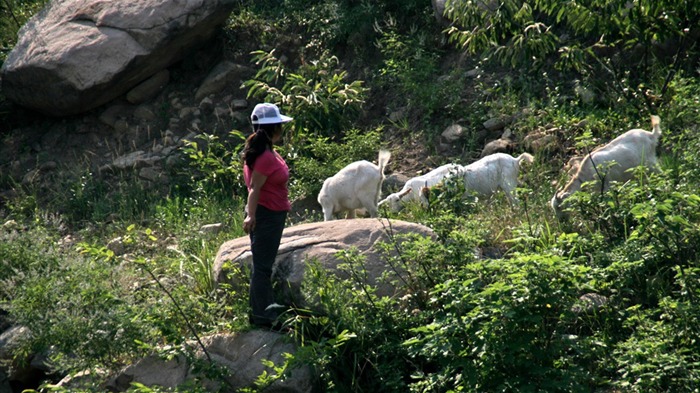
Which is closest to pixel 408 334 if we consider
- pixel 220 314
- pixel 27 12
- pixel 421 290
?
pixel 421 290

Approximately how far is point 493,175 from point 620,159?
51.4 inches

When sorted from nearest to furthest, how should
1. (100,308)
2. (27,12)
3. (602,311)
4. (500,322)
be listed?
(500,322), (602,311), (100,308), (27,12)

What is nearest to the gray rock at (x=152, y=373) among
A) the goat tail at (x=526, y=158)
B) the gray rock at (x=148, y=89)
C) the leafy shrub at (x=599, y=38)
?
the goat tail at (x=526, y=158)

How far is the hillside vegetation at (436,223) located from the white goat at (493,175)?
223 mm

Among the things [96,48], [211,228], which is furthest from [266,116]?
[96,48]

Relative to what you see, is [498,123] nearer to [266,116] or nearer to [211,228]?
[211,228]

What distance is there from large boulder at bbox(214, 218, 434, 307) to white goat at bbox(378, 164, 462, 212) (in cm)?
120

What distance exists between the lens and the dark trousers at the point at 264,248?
7.18m

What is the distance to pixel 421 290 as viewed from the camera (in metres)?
7.32

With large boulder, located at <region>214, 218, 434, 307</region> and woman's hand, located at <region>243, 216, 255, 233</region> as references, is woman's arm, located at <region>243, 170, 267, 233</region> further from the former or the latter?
large boulder, located at <region>214, 218, 434, 307</region>

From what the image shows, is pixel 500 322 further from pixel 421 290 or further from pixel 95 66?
pixel 95 66

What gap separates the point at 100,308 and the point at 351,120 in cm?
487

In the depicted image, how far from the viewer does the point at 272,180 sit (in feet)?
23.2

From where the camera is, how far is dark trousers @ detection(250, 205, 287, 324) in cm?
718
